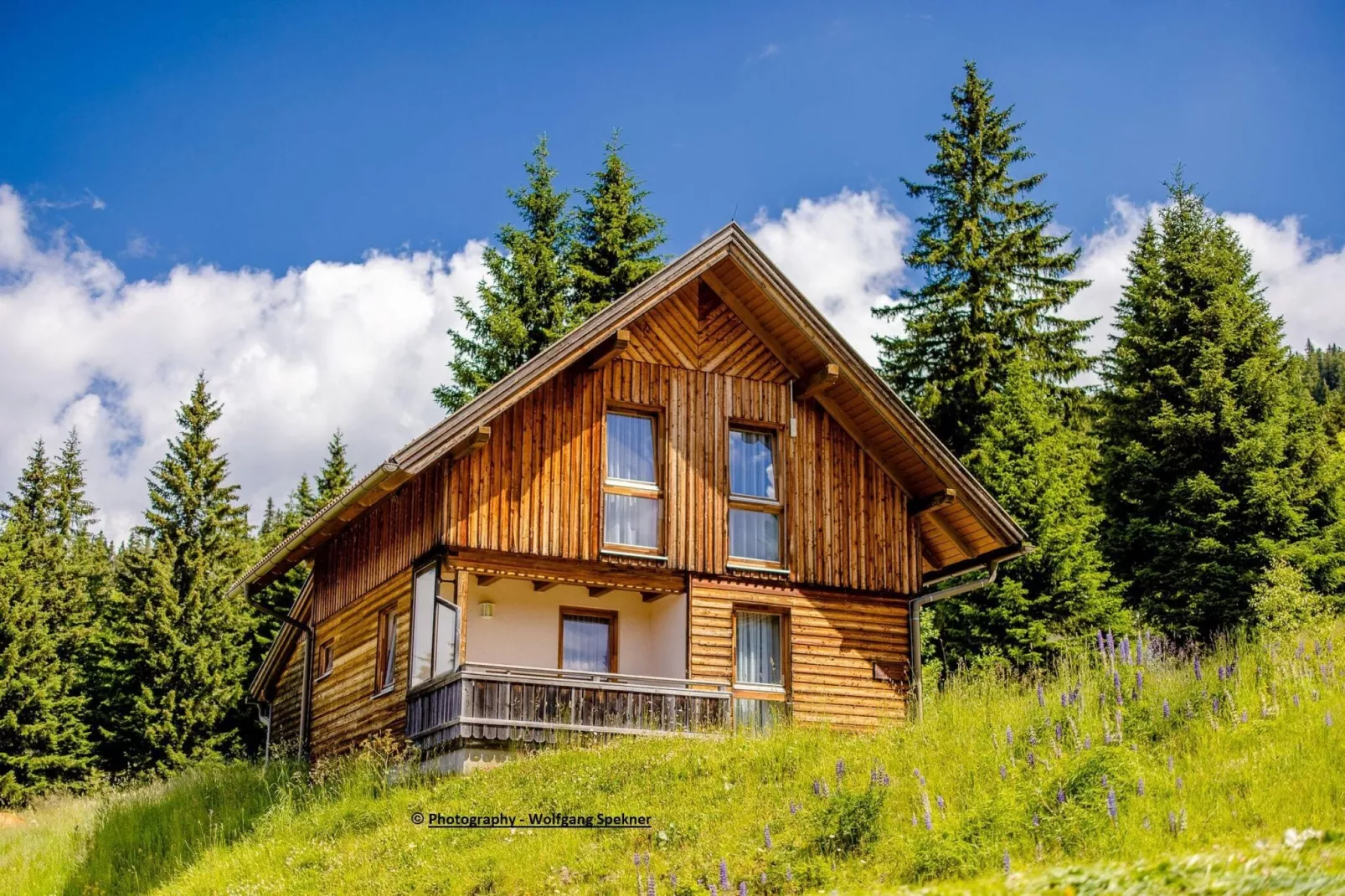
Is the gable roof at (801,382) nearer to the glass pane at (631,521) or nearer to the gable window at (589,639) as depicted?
the glass pane at (631,521)

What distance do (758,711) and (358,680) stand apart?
7.05 meters

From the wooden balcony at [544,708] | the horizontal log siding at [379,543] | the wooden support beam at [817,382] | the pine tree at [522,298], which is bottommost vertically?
the wooden balcony at [544,708]

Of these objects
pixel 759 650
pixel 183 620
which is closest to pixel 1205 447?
pixel 759 650

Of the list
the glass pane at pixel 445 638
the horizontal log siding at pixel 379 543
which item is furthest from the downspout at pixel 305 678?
the glass pane at pixel 445 638

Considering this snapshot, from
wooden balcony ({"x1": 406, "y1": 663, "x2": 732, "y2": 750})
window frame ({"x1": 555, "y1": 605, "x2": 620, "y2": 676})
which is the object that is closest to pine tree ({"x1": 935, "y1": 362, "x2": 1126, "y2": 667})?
window frame ({"x1": 555, "y1": 605, "x2": 620, "y2": 676})

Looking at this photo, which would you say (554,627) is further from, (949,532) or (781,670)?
(949,532)

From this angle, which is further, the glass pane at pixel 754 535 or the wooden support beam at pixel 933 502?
the wooden support beam at pixel 933 502

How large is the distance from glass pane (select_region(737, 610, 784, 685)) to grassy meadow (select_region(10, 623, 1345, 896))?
3491 mm

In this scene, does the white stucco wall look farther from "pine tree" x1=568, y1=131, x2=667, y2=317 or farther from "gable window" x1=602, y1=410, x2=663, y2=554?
"pine tree" x1=568, y1=131, x2=667, y2=317

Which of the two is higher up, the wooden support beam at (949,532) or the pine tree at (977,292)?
the pine tree at (977,292)

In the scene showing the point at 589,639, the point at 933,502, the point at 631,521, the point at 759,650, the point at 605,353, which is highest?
the point at 605,353

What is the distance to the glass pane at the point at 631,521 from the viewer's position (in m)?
21.9

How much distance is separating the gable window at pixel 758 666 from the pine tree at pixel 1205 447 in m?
14.4

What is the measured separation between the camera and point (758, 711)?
71.9 feet
